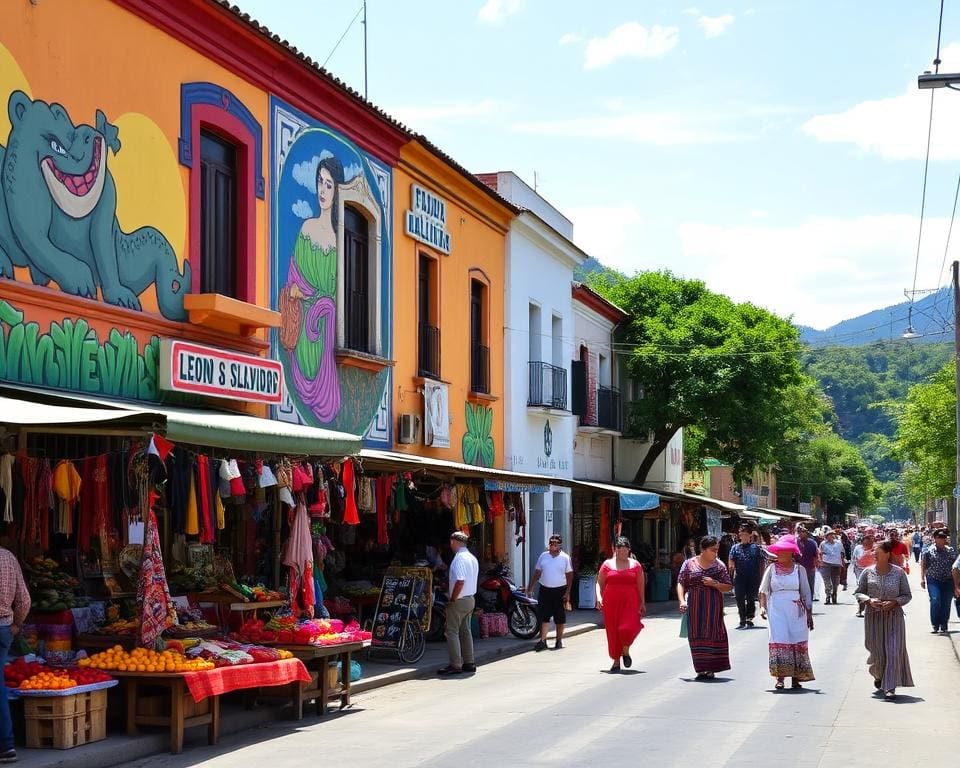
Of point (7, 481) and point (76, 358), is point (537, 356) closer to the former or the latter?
point (76, 358)

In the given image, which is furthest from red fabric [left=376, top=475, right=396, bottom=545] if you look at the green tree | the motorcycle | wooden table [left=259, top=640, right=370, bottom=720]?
the green tree

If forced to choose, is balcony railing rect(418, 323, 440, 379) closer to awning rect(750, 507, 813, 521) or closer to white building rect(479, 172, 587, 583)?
white building rect(479, 172, 587, 583)

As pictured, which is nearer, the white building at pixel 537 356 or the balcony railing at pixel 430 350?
the balcony railing at pixel 430 350

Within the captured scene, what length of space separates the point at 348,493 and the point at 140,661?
14.5ft

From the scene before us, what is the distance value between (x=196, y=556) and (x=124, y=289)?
306 centimetres

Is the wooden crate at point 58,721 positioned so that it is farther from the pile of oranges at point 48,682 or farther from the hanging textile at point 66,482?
the hanging textile at point 66,482

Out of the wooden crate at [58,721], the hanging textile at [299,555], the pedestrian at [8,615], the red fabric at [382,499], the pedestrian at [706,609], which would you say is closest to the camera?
the pedestrian at [8,615]

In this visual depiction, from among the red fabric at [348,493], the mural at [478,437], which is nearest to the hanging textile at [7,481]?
the red fabric at [348,493]

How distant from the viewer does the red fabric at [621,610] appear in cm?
1634

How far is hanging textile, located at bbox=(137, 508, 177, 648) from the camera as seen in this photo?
11062mm

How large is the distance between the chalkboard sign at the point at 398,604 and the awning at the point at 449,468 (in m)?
1.42

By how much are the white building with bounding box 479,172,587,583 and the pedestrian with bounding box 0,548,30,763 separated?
55.2ft

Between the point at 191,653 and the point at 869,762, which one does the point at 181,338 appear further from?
the point at 869,762

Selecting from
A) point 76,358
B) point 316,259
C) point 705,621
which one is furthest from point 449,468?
point 76,358
